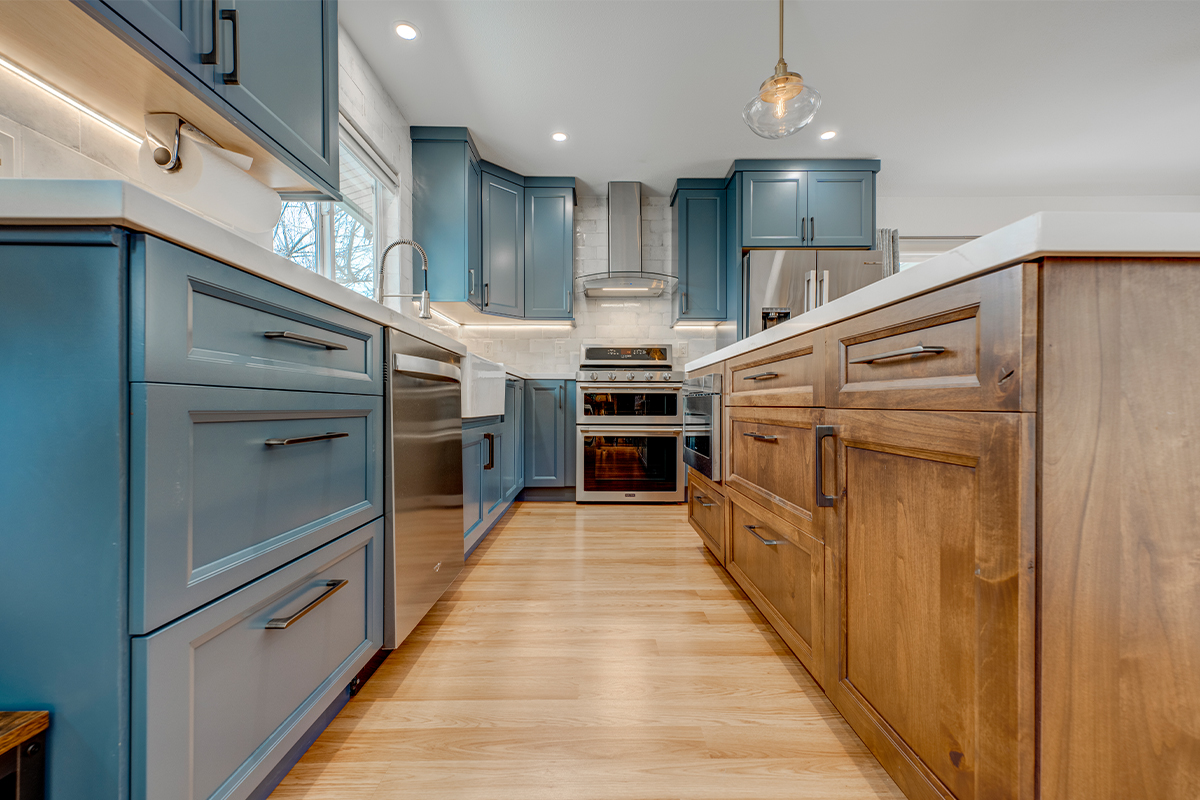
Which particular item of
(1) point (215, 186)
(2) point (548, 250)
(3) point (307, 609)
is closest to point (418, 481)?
(3) point (307, 609)

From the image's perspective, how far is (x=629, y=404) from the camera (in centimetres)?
345

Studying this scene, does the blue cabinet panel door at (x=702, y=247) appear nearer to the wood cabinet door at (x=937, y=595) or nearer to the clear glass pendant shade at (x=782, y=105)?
the clear glass pendant shade at (x=782, y=105)

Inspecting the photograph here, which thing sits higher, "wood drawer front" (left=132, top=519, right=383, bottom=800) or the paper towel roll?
the paper towel roll

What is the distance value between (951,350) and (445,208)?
3.09 meters

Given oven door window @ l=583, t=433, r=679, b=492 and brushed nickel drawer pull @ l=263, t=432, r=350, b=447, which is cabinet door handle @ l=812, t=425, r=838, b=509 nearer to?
brushed nickel drawer pull @ l=263, t=432, r=350, b=447

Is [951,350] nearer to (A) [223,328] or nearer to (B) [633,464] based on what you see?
(A) [223,328]

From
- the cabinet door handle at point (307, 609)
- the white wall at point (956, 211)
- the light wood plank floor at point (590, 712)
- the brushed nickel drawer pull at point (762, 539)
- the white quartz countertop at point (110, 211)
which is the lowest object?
the light wood plank floor at point (590, 712)

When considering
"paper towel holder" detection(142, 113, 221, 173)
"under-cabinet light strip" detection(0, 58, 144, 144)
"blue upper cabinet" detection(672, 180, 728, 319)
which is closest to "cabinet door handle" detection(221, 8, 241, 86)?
"paper towel holder" detection(142, 113, 221, 173)

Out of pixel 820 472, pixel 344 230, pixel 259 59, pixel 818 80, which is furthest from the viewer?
pixel 818 80

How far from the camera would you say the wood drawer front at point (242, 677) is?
552 mm

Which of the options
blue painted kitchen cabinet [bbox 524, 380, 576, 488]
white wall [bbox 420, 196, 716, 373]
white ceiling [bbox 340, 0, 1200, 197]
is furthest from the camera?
white wall [bbox 420, 196, 716, 373]

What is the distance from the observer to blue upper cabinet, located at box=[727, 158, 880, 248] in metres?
3.44

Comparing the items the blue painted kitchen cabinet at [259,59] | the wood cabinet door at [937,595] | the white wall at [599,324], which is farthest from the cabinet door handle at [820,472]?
the white wall at [599,324]

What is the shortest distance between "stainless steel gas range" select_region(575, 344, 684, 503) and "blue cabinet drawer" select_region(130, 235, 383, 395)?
2507mm
